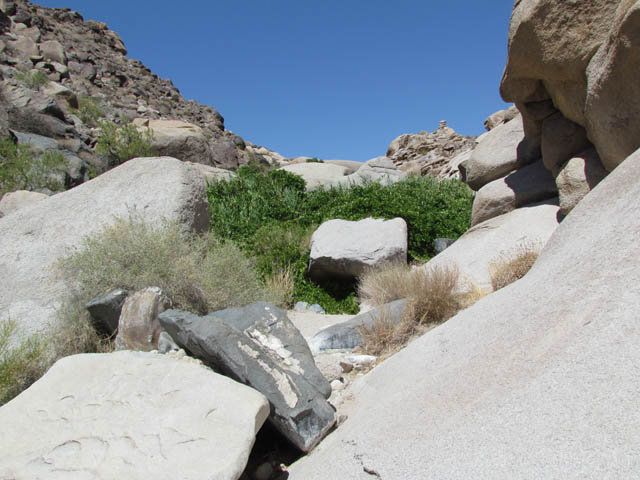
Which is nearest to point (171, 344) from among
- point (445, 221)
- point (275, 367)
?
point (275, 367)

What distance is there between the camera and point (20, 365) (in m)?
3.87

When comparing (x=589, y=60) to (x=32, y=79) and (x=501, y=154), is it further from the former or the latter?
(x=32, y=79)

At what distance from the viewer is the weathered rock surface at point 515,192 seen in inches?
273

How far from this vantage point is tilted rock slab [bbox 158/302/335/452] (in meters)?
2.83

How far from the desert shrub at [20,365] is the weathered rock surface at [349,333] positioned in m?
2.37

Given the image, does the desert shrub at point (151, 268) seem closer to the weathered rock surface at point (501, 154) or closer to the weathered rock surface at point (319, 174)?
the weathered rock surface at point (501, 154)

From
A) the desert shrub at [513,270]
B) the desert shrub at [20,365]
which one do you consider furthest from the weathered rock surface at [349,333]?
the desert shrub at [20,365]

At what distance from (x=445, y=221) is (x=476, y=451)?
709 centimetres

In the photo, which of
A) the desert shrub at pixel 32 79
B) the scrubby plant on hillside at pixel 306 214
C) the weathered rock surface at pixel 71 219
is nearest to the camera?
the weathered rock surface at pixel 71 219

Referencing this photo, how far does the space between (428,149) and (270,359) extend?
22689 millimetres

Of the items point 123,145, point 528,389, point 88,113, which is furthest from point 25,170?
point 528,389

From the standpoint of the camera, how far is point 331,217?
953 centimetres

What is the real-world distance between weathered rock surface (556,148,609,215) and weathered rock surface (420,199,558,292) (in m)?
0.44

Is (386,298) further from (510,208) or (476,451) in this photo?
(476,451)
